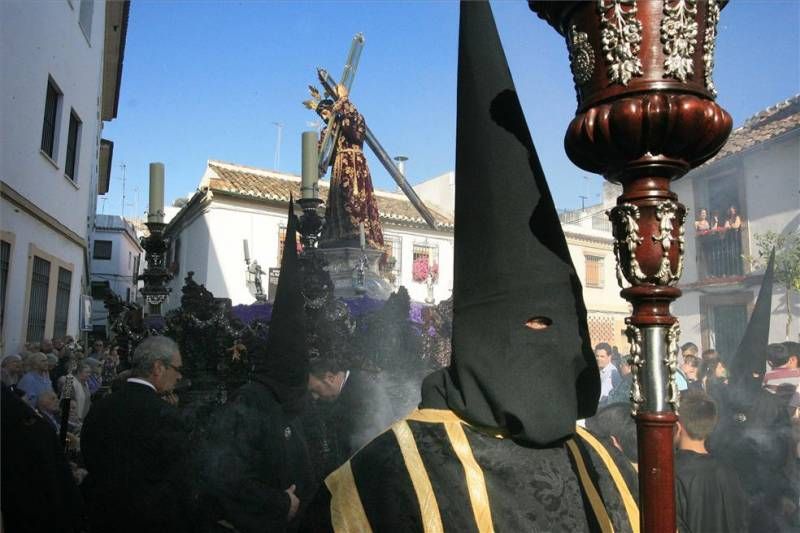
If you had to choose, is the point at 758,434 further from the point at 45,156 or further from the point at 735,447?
the point at 45,156

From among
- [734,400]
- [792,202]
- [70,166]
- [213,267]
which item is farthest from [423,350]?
[213,267]

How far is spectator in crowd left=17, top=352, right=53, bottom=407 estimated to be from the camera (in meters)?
5.99

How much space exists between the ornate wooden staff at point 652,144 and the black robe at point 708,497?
5.99 feet

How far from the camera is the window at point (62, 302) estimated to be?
11.0 meters

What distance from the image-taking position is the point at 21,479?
2615mm

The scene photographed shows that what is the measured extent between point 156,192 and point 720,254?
502 inches

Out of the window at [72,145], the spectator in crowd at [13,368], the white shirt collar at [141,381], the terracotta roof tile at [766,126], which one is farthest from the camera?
the terracotta roof tile at [766,126]

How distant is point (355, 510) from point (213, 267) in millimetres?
15581

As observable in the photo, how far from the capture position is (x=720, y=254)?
13.7 metres

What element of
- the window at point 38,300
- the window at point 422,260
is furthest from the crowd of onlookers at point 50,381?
the window at point 422,260

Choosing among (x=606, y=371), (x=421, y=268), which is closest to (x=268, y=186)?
(x=421, y=268)

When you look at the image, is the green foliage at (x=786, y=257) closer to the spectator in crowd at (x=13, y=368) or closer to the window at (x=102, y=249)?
the spectator in crowd at (x=13, y=368)

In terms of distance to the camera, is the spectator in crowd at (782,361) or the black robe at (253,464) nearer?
the black robe at (253,464)

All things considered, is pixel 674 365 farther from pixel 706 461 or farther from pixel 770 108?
pixel 770 108
